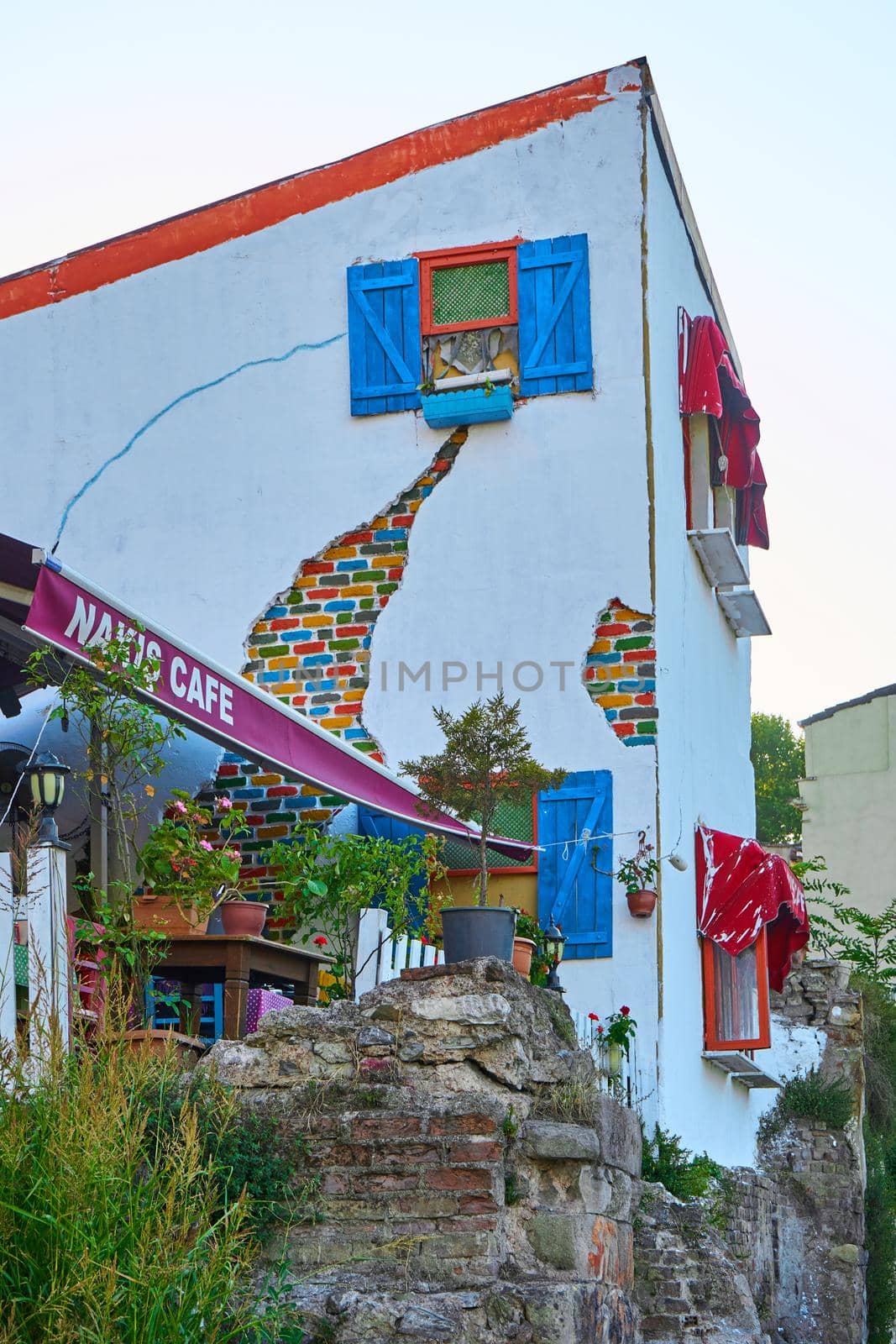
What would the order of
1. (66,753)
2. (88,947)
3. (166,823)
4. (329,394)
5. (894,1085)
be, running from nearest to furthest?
(88,947) < (166,823) < (66,753) < (329,394) < (894,1085)

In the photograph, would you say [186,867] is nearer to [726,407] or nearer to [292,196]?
[292,196]

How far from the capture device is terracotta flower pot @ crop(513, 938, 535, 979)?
920cm

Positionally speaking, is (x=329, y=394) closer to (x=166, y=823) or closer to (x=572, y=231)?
(x=572, y=231)

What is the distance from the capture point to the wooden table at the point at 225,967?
7.75 metres

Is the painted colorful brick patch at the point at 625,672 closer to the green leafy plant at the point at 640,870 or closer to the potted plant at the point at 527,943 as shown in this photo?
the green leafy plant at the point at 640,870

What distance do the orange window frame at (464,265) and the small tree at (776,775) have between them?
2426 centimetres

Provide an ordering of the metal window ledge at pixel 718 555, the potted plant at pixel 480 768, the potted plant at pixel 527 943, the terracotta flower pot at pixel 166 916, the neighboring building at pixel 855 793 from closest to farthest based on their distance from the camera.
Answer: the terracotta flower pot at pixel 166 916
the potted plant at pixel 480 768
the potted plant at pixel 527 943
the metal window ledge at pixel 718 555
the neighboring building at pixel 855 793

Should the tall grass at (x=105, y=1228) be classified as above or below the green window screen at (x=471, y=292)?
below

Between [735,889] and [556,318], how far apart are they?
406 cm

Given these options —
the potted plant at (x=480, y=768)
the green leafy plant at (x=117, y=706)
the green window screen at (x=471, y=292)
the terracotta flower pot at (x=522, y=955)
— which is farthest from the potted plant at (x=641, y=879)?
the green window screen at (x=471, y=292)

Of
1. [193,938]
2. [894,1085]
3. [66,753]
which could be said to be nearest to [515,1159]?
[193,938]

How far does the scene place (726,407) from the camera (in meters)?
13.4

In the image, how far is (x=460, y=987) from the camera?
684 cm

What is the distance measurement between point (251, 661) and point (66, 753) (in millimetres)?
1968
